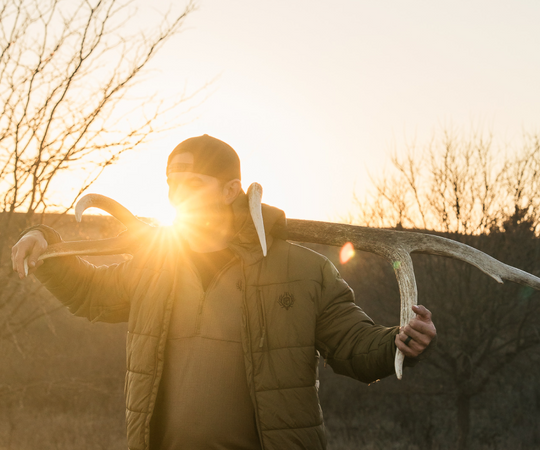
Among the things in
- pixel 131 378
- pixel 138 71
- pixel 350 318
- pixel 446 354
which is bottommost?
pixel 446 354

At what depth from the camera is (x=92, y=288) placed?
2.54 meters

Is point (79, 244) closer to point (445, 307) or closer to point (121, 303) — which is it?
point (121, 303)

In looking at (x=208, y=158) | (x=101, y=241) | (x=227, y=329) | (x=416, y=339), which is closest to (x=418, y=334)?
(x=416, y=339)

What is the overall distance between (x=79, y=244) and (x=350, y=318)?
139cm

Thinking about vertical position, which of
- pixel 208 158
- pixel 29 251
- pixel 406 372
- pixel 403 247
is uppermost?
pixel 208 158

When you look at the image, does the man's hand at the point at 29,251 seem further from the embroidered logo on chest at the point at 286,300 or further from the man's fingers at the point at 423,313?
the man's fingers at the point at 423,313

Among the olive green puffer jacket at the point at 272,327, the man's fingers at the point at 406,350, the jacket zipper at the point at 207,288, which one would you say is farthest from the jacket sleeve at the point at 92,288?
the man's fingers at the point at 406,350

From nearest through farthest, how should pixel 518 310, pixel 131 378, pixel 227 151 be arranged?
pixel 131 378 < pixel 227 151 < pixel 518 310

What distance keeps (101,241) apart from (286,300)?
1032 millimetres

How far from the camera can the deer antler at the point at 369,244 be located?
222 centimetres

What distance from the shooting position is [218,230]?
2529 mm

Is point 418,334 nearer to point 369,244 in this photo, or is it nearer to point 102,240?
point 369,244

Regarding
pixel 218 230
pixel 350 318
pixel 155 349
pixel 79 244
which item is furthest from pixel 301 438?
pixel 79 244

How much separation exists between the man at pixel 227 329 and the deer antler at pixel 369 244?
0.11 m
